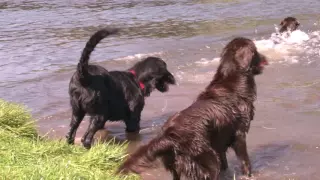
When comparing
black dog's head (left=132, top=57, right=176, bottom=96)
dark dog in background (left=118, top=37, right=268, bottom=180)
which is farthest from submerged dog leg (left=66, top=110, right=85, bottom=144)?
dark dog in background (left=118, top=37, right=268, bottom=180)

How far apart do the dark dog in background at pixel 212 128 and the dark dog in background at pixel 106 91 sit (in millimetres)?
1627

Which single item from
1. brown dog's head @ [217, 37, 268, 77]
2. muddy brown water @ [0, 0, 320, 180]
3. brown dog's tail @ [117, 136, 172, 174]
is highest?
brown dog's head @ [217, 37, 268, 77]

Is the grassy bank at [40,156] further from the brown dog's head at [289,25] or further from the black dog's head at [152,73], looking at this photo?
the brown dog's head at [289,25]

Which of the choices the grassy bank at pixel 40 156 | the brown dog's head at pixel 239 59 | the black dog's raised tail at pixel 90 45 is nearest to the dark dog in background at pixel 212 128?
the brown dog's head at pixel 239 59

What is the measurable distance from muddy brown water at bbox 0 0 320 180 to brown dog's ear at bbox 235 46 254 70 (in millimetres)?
1232

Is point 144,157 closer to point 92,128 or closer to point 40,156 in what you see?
point 40,156

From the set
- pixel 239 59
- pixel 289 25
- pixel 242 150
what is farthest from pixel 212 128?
pixel 289 25

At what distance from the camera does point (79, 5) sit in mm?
23000

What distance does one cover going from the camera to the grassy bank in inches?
179

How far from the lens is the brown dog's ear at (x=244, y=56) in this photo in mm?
5406

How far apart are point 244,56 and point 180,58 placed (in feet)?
20.5

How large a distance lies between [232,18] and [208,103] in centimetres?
1241

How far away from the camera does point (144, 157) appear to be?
425 centimetres

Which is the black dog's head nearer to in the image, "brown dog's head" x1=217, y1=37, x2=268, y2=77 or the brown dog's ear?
"brown dog's head" x1=217, y1=37, x2=268, y2=77
